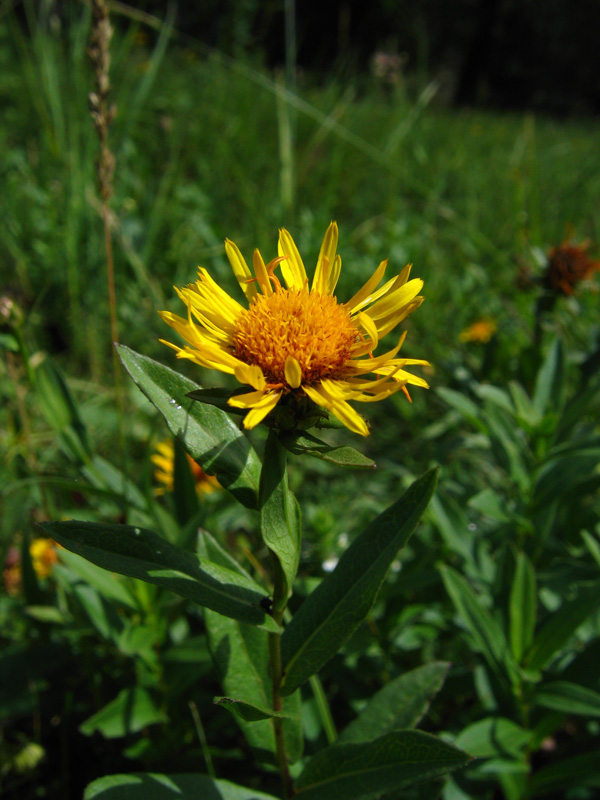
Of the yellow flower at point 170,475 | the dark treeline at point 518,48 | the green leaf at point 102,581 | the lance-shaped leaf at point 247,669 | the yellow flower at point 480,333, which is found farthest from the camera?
the dark treeline at point 518,48

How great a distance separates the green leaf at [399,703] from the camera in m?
1.18

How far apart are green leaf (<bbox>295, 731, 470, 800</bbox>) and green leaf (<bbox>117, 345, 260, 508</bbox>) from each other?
44 centimetres

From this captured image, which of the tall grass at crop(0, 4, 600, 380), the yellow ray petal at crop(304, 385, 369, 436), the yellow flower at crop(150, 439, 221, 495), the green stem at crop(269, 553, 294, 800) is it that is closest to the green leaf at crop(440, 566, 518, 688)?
the green stem at crop(269, 553, 294, 800)

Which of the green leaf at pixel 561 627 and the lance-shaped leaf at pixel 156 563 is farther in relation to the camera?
the green leaf at pixel 561 627

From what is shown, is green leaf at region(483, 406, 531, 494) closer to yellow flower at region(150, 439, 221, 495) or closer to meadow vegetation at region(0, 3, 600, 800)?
meadow vegetation at region(0, 3, 600, 800)

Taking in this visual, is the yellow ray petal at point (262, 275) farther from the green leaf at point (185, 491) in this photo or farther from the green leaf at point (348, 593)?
the green leaf at point (185, 491)

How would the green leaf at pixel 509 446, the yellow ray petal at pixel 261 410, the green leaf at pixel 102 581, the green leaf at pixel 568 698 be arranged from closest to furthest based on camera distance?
the yellow ray petal at pixel 261 410 → the green leaf at pixel 568 698 → the green leaf at pixel 102 581 → the green leaf at pixel 509 446

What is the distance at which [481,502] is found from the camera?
1618 mm

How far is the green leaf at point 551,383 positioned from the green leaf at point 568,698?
809 millimetres

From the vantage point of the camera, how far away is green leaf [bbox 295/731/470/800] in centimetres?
91

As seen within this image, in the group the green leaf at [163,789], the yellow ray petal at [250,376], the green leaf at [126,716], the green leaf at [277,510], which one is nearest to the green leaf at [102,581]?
the green leaf at [126,716]

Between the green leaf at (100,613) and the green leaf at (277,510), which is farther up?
the green leaf at (277,510)

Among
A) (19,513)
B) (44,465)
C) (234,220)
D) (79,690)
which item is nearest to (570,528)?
(79,690)

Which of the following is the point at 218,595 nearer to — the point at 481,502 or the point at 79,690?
the point at 481,502
